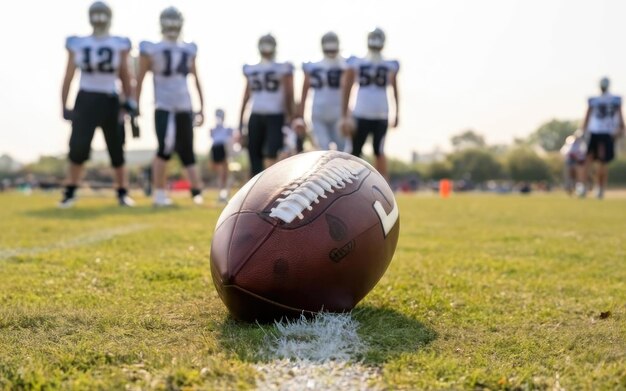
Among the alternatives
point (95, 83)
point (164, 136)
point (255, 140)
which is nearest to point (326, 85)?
point (255, 140)

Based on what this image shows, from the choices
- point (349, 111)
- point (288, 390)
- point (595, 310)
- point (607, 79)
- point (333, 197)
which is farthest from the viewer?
point (607, 79)

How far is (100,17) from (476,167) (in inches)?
2109

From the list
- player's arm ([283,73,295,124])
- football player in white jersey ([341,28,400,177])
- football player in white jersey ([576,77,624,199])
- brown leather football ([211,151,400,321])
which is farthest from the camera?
football player in white jersey ([576,77,624,199])

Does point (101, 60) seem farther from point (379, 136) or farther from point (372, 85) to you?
point (379, 136)

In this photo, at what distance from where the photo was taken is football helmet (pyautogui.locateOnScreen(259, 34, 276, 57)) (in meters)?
7.91

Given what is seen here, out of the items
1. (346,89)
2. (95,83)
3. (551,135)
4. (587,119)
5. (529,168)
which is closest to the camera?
(95,83)

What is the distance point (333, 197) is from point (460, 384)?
37.3 inches

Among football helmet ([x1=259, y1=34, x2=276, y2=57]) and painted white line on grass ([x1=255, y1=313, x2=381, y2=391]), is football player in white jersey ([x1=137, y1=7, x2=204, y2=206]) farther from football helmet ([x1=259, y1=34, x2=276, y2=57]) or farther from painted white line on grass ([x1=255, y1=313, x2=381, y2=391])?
painted white line on grass ([x1=255, y1=313, x2=381, y2=391])

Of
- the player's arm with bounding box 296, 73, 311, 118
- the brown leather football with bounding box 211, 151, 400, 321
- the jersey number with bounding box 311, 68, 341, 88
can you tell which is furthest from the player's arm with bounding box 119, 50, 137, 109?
the brown leather football with bounding box 211, 151, 400, 321

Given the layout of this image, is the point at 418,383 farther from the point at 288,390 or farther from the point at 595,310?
the point at 595,310

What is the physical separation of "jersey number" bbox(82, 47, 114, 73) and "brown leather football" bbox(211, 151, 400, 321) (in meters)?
5.63

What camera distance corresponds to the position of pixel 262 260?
234cm

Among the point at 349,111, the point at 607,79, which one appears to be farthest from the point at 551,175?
the point at 349,111

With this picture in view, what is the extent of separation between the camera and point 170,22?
25.5 feet
